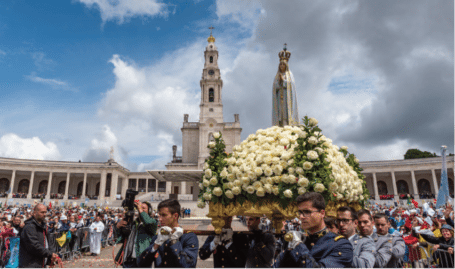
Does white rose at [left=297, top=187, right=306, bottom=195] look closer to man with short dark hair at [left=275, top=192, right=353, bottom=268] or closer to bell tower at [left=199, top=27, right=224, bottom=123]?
man with short dark hair at [left=275, top=192, right=353, bottom=268]

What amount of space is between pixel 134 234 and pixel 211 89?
5598 cm

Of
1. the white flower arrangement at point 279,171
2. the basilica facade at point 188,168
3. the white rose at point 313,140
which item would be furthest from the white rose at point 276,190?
the basilica facade at point 188,168

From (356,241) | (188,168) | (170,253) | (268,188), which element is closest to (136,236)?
(170,253)

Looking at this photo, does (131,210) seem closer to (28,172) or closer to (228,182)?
(228,182)

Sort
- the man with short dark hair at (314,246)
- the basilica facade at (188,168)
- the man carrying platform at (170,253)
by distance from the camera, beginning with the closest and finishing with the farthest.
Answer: the man with short dark hair at (314,246), the man carrying platform at (170,253), the basilica facade at (188,168)

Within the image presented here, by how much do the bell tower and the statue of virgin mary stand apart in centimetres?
4747

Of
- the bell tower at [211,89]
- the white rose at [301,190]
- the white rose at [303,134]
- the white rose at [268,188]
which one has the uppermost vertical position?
the bell tower at [211,89]

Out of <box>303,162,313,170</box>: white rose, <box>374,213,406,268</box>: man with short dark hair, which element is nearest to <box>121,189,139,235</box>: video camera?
<box>303,162,313,170</box>: white rose

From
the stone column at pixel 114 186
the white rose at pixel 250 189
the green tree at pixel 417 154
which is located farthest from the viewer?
the green tree at pixel 417 154

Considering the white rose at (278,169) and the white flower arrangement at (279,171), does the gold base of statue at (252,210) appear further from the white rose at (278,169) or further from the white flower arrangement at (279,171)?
the white rose at (278,169)

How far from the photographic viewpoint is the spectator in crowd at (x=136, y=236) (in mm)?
4010

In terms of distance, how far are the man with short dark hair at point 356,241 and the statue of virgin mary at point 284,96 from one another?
531cm

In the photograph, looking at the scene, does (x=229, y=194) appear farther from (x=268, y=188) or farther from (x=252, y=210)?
(x=268, y=188)

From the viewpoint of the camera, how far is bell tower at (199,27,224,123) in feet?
189
